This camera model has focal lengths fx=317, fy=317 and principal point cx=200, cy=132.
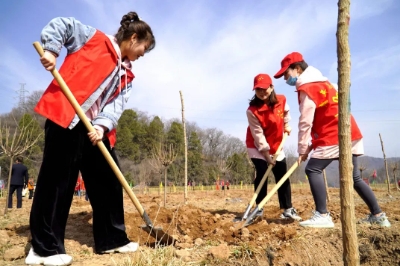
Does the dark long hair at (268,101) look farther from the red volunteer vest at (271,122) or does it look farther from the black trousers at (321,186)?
the black trousers at (321,186)

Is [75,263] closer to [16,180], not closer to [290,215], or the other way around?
[290,215]

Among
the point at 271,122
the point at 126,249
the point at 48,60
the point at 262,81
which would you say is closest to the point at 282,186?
the point at 271,122

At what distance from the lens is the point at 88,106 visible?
2.39 meters

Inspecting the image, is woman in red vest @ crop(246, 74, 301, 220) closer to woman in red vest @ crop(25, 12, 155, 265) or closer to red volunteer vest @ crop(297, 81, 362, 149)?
red volunteer vest @ crop(297, 81, 362, 149)

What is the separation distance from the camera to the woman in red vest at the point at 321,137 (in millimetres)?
3340

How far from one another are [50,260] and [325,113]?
2883 millimetres

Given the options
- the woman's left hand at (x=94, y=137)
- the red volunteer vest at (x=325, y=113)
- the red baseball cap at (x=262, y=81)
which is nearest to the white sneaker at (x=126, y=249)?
the woman's left hand at (x=94, y=137)

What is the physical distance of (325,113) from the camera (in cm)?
340

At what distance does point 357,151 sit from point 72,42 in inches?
119

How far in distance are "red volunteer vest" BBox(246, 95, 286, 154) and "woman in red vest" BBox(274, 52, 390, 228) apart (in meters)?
0.63

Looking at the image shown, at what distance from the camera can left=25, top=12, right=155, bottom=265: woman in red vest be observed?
223cm

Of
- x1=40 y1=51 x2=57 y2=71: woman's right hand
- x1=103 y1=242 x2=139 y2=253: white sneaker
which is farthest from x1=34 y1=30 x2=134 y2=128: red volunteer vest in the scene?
x1=103 y1=242 x2=139 y2=253: white sneaker

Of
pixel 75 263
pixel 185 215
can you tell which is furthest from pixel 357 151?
pixel 75 263

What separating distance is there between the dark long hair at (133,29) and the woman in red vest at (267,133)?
1745 millimetres
